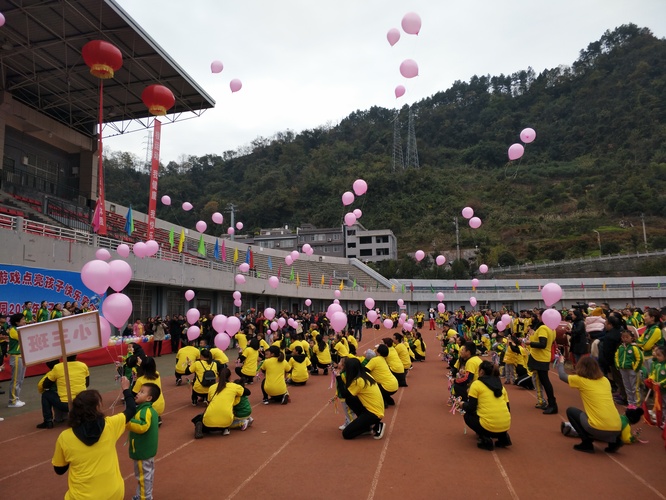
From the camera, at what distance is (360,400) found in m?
6.23

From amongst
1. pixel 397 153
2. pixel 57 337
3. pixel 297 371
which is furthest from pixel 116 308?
pixel 397 153

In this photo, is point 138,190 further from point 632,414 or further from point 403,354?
point 632,414

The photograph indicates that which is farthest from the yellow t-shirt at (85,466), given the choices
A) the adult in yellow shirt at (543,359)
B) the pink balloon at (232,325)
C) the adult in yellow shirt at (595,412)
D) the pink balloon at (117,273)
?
the adult in yellow shirt at (543,359)

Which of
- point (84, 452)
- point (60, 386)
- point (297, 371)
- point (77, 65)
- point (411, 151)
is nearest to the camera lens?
point (84, 452)

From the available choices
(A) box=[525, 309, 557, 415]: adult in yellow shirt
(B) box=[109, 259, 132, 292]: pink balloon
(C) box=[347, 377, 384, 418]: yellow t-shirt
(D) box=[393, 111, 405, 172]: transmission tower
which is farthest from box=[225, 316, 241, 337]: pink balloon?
(D) box=[393, 111, 405, 172]: transmission tower

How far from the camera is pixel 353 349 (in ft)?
37.7

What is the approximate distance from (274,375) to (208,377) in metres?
1.28

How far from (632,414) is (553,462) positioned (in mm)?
1618

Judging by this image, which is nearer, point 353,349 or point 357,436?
point 357,436

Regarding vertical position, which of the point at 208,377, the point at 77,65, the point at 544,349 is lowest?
the point at 208,377

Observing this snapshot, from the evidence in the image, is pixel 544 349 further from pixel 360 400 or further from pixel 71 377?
pixel 71 377

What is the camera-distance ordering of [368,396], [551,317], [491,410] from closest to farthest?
[491,410], [368,396], [551,317]

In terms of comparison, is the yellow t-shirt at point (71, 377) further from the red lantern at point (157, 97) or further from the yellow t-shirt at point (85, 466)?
the red lantern at point (157, 97)

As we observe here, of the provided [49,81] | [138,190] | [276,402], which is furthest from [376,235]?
[276,402]
